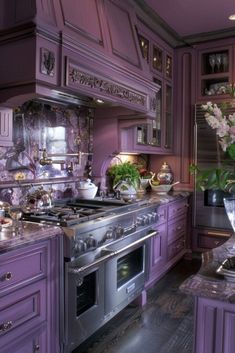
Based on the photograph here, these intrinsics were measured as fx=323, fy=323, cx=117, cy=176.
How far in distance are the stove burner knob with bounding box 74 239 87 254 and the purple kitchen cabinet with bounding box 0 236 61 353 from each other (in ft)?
0.42

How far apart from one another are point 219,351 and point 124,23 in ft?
8.65

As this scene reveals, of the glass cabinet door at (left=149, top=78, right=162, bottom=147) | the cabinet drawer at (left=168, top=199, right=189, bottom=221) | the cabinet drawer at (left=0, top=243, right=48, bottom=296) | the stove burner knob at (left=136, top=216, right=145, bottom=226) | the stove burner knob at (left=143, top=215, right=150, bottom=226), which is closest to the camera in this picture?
the cabinet drawer at (left=0, top=243, right=48, bottom=296)

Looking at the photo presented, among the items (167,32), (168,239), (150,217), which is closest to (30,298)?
(150,217)

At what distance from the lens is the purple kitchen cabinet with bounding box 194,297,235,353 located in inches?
39.2

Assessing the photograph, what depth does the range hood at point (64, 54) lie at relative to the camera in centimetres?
178

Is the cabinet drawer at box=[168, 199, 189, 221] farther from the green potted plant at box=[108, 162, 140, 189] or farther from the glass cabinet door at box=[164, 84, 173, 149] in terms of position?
the glass cabinet door at box=[164, 84, 173, 149]

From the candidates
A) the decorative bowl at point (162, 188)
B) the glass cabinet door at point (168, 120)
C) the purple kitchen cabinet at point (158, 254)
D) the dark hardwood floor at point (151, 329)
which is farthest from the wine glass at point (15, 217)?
the glass cabinet door at point (168, 120)

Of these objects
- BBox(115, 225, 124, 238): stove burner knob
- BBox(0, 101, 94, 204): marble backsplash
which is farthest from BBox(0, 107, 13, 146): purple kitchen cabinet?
BBox(115, 225, 124, 238): stove burner knob

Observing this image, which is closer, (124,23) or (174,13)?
(124,23)

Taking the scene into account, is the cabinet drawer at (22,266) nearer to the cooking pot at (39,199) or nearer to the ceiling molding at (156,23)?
the cooking pot at (39,199)

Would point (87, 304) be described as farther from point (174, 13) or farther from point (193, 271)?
point (174, 13)

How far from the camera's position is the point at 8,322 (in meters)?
1.52

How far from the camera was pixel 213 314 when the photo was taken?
102 cm

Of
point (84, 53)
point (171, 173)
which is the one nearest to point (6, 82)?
point (84, 53)
